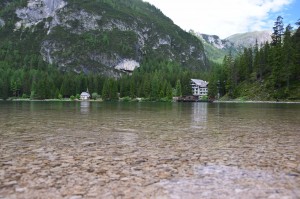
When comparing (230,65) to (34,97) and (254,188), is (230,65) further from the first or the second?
(254,188)

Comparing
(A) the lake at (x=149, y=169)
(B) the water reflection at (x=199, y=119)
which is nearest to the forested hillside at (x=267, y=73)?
(B) the water reflection at (x=199, y=119)

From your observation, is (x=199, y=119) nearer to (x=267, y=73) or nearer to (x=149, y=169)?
(x=149, y=169)

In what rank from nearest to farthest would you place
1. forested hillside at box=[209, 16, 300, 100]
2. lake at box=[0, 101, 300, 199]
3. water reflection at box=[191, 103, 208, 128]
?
1. lake at box=[0, 101, 300, 199]
2. water reflection at box=[191, 103, 208, 128]
3. forested hillside at box=[209, 16, 300, 100]

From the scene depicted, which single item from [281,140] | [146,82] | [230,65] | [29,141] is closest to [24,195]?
[29,141]

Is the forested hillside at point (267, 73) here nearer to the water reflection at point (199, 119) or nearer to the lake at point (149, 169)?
the water reflection at point (199, 119)

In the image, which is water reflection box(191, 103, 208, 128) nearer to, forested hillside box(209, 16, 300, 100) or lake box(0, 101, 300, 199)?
lake box(0, 101, 300, 199)

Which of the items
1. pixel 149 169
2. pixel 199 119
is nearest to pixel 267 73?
pixel 199 119

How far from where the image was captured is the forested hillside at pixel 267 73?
118625 mm

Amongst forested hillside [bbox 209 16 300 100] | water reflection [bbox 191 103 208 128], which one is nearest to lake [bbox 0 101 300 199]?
water reflection [bbox 191 103 208 128]

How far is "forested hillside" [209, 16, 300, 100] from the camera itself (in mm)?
118625

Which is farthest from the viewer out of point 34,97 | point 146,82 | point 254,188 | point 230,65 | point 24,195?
point 34,97

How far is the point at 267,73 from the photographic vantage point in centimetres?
14075

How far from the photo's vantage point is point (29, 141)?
16672mm

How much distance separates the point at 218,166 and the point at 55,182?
5718 millimetres
